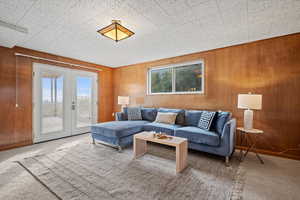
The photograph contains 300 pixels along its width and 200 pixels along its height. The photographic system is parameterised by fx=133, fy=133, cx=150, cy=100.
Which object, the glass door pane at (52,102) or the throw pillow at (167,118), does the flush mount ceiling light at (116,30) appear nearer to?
the throw pillow at (167,118)

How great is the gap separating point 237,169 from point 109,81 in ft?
15.9

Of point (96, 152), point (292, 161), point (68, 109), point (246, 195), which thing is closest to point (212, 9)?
point (246, 195)

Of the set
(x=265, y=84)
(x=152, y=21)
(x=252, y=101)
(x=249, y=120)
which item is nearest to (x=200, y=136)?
(x=249, y=120)

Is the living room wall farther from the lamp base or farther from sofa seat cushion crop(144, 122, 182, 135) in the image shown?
sofa seat cushion crop(144, 122, 182, 135)

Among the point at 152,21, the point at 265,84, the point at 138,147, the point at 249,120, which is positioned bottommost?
the point at 138,147

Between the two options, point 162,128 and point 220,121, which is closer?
point 220,121

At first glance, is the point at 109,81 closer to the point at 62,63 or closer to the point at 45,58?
the point at 62,63

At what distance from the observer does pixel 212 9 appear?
1928mm

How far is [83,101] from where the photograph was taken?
4566 millimetres

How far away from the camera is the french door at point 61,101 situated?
11.7 feet

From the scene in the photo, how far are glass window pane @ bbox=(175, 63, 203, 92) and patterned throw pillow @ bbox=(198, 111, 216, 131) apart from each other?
977mm

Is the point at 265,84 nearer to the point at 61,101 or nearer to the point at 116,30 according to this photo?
the point at 116,30

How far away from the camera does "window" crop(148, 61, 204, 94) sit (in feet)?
12.3

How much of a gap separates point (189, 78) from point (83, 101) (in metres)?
3.58
